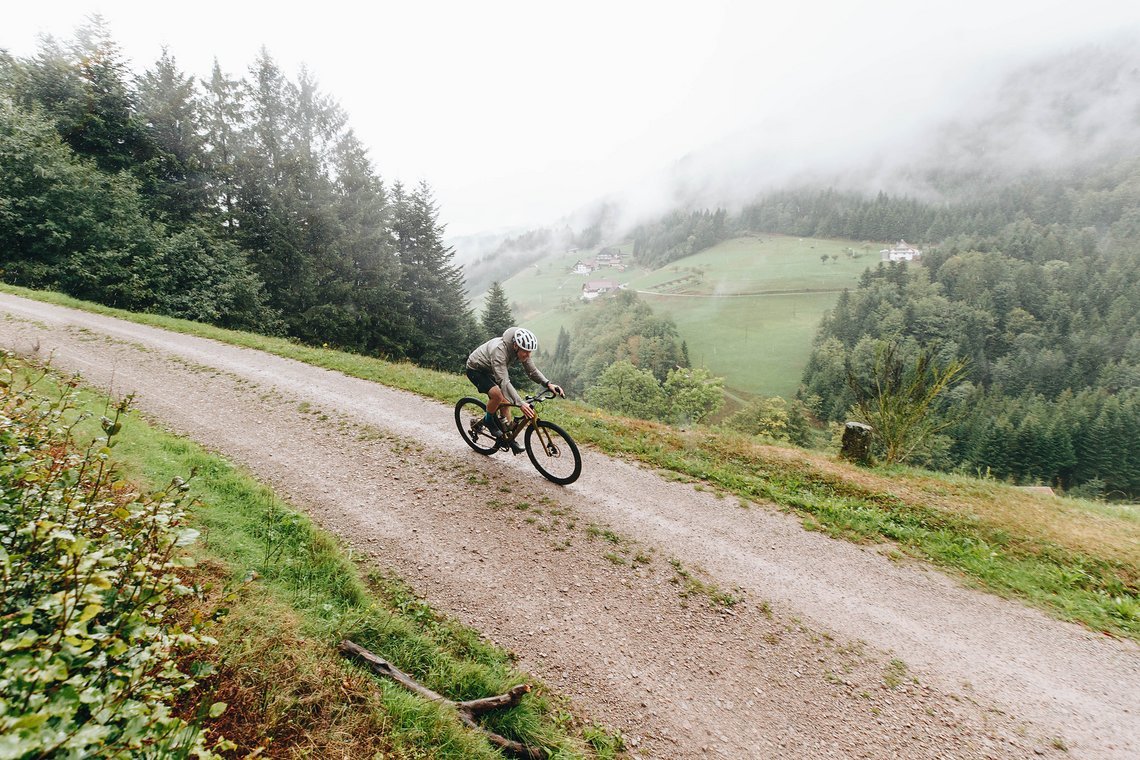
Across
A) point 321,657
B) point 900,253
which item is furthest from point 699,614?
point 900,253

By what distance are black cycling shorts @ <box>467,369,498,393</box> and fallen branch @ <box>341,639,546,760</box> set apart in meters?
5.08

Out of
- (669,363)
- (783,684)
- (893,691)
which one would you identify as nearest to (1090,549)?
(893,691)

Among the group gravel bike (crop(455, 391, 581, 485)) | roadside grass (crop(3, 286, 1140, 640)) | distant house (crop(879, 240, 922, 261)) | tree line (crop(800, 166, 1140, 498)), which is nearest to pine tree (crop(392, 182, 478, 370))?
roadside grass (crop(3, 286, 1140, 640))

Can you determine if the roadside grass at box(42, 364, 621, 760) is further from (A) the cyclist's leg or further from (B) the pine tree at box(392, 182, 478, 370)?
(B) the pine tree at box(392, 182, 478, 370)

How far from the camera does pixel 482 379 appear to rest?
28.8ft

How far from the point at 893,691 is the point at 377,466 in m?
8.22

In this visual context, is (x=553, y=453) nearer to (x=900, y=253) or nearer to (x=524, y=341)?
(x=524, y=341)

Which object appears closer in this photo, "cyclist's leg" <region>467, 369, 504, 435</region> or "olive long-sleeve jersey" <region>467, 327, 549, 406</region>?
"olive long-sleeve jersey" <region>467, 327, 549, 406</region>

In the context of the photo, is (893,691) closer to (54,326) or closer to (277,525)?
(277,525)

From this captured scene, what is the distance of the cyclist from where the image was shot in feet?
26.4

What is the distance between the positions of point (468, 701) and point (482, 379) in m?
5.57

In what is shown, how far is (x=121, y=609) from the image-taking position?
250 cm

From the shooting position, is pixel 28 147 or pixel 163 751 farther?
pixel 28 147

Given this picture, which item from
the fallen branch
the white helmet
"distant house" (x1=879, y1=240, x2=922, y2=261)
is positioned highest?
"distant house" (x1=879, y1=240, x2=922, y2=261)
